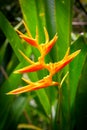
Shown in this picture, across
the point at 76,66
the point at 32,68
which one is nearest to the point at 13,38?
the point at 76,66

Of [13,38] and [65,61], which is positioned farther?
[13,38]

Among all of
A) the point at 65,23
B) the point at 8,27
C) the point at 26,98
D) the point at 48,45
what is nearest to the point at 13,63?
the point at 26,98

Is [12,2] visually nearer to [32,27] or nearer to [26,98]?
[26,98]

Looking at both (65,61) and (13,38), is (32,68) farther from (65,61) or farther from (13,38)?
(13,38)

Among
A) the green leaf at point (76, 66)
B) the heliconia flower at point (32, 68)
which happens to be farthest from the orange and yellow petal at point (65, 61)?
the green leaf at point (76, 66)

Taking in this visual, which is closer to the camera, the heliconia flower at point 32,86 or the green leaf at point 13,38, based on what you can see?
the heliconia flower at point 32,86

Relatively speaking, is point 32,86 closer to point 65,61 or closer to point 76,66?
point 65,61

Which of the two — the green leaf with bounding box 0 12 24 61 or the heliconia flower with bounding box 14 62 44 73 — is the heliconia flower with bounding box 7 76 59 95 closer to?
the heliconia flower with bounding box 14 62 44 73

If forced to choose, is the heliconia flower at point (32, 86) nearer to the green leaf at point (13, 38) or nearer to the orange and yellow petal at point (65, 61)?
the orange and yellow petal at point (65, 61)

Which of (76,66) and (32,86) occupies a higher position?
(32,86)

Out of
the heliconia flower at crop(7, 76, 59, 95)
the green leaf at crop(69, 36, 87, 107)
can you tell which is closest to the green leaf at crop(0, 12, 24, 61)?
the green leaf at crop(69, 36, 87, 107)

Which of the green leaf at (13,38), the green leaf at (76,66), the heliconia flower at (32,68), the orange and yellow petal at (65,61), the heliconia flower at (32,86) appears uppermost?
the heliconia flower at (32,68)
